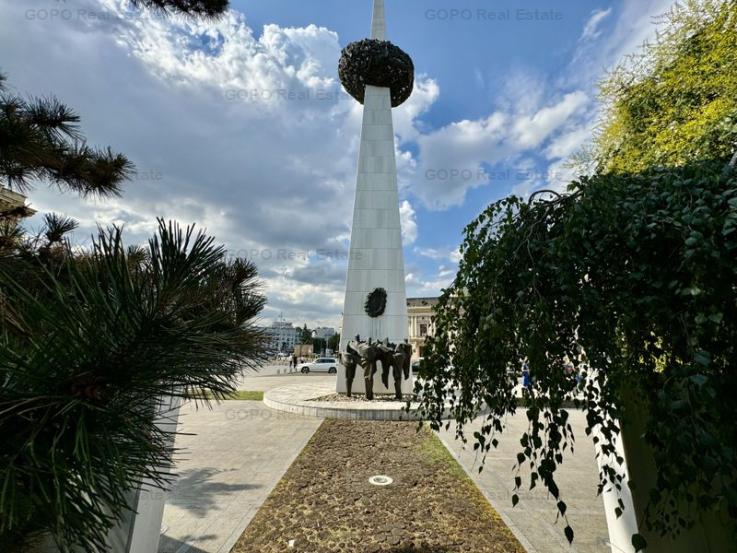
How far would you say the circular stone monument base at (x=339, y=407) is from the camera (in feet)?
30.3

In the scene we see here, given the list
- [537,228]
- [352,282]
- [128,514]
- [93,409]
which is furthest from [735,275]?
[352,282]

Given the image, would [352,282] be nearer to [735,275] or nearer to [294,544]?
[294,544]

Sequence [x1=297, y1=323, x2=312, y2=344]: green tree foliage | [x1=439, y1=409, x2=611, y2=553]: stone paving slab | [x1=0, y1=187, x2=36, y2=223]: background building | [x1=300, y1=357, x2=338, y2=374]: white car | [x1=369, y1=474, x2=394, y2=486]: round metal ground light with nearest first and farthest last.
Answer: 1. [x1=0, y1=187, x2=36, y2=223]: background building
2. [x1=439, y1=409, x2=611, y2=553]: stone paving slab
3. [x1=369, y1=474, x2=394, y2=486]: round metal ground light
4. [x1=300, y1=357, x2=338, y2=374]: white car
5. [x1=297, y1=323, x2=312, y2=344]: green tree foliage

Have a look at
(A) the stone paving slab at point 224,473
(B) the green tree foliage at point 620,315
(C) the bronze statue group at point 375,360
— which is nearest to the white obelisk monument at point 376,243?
(C) the bronze statue group at point 375,360

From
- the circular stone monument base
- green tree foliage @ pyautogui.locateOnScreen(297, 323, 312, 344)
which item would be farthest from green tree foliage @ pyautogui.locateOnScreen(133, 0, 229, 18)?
green tree foliage @ pyautogui.locateOnScreen(297, 323, 312, 344)

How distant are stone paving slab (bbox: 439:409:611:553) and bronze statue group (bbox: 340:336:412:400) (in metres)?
4.09

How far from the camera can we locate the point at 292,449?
21.5 ft

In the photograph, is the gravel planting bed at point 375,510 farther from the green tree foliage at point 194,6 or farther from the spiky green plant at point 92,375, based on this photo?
the green tree foliage at point 194,6

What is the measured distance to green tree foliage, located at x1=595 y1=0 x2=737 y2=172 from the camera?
16.9ft

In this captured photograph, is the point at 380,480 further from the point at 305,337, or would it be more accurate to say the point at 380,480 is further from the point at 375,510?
the point at 305,337

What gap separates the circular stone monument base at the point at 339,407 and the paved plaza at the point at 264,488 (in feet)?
3.44

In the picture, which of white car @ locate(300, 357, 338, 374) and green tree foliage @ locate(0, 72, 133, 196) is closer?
green tree foliage @ locate(0, 72, 133, 196)

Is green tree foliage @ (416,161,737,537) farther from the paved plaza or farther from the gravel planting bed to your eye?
the gravel planting bed

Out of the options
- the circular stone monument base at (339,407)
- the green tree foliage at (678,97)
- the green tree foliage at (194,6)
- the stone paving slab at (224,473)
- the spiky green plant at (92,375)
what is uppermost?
the green tree foliage at (678,97)
